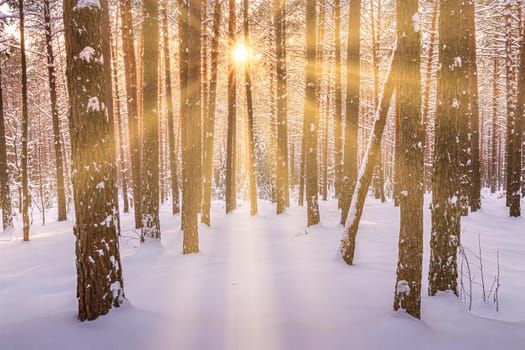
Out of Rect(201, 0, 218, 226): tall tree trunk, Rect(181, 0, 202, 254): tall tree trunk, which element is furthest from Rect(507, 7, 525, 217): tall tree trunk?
Rect(181, 0, 202, 254): tall tree trunk

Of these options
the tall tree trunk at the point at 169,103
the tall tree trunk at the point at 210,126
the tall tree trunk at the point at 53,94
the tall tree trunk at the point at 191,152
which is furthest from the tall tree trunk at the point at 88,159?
the tall tree trunk at the point at 53,94

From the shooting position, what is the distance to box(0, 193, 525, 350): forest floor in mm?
3385

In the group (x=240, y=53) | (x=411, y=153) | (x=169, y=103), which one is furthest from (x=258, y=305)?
(x=240, y=53)

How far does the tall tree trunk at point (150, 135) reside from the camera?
7969 millimetres

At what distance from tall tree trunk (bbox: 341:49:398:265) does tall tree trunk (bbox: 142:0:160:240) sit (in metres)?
4.74

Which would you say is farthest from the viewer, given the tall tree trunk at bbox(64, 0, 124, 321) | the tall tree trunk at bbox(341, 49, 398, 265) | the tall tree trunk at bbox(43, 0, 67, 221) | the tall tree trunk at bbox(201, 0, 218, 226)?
the tall tree trunk at bbox(43, 0, 67, 221)

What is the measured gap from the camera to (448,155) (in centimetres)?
444

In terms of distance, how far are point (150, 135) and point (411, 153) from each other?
6.39 metres

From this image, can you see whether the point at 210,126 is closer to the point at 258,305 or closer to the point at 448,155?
the point at 258,305

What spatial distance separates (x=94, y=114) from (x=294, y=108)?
22421 mm

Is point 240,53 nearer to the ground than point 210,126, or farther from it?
farther from it

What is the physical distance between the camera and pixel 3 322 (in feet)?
12.0

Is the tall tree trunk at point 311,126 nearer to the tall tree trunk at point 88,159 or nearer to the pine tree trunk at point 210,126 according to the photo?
the pine tree trunk at point 210,126

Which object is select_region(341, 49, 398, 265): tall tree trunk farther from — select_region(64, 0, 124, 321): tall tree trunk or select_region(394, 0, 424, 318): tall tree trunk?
select_region(64, 0, 124, 321): tall tree trunk
